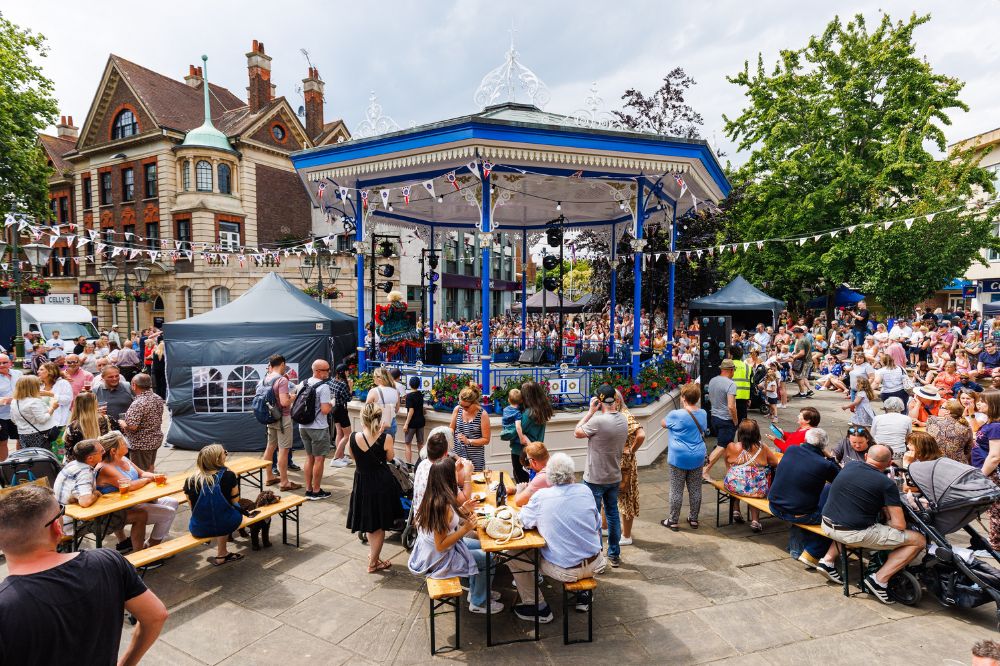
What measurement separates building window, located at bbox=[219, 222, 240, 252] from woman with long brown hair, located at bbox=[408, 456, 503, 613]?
28835 millimetres

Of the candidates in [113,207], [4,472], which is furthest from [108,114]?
[4,472]

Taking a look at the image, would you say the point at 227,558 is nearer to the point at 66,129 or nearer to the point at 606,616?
the point at 606,616

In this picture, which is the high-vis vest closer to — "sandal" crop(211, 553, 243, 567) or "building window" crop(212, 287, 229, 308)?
Answer: "sandal" crop(211, 553, 243, 567)

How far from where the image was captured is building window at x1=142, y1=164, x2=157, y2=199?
1152 inches

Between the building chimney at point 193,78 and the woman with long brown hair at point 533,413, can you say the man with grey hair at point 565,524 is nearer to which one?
the woman with long brown hair at point 533,413

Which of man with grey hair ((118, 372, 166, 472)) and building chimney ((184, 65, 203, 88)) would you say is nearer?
man with grey hair ((118, 372, 166, 472))

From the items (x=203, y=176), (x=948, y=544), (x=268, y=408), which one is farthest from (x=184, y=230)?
(x=948, y=544)

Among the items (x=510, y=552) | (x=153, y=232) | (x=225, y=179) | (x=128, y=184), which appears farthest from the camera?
(x=128, y=184)

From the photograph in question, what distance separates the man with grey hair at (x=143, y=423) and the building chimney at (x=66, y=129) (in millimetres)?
46028

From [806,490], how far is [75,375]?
1010 centimetres

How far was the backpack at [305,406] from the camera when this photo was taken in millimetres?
7074

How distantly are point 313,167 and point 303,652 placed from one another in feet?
24.8

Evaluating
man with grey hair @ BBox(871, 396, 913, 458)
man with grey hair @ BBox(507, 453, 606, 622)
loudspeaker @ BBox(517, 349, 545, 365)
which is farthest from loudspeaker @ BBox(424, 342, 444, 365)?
man with grey hair @ BBox(871, 396, 913, 458)

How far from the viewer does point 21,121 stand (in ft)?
72.0
